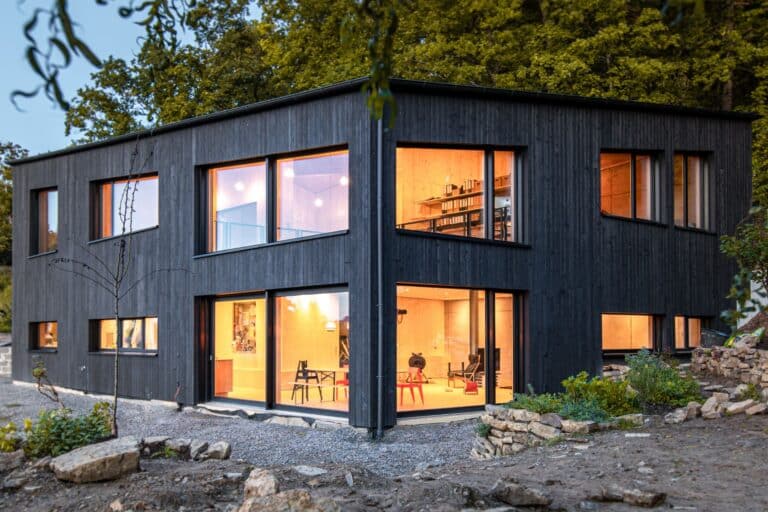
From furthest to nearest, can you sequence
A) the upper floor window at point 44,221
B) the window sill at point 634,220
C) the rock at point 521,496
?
the upper floor window at point 44,221
the window sill at point 634,220
the rock at point 521,496

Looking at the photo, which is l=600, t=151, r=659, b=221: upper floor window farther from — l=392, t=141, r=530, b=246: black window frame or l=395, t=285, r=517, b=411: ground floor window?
l=395, t=285, r=517, b=411: ground floor window

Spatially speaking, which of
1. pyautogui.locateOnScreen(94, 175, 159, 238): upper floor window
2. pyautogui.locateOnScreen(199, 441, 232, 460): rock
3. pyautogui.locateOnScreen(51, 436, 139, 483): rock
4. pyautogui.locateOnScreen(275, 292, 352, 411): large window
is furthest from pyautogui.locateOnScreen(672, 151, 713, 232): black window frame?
pyautogui.locateOnScreen(51, 436, 139, 483): rock

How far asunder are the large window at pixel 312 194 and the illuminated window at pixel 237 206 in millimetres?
453

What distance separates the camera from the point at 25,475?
6.07m

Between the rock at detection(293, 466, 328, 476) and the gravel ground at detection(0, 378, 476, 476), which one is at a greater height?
the rock at detection(293, 466, 328, 476)

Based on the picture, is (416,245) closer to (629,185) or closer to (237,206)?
(237,206)

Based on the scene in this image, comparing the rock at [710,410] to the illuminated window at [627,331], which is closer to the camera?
the rock at [710,410]

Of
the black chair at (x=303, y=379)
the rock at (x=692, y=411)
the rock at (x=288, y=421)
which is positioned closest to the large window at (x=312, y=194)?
the black chair at (x=303, y=379)

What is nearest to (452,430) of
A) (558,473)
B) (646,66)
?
(558,473)

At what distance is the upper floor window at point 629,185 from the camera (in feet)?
45.9

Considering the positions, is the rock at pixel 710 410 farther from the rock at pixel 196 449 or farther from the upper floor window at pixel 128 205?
the upper floor window at pixel 128 205

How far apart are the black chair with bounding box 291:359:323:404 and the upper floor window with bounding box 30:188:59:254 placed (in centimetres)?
899

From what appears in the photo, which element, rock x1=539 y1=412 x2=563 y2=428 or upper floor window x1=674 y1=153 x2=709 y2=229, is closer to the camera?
rock x1=539 y1=412 x2=563 y2=428

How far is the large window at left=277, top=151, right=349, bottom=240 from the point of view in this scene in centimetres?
1208
